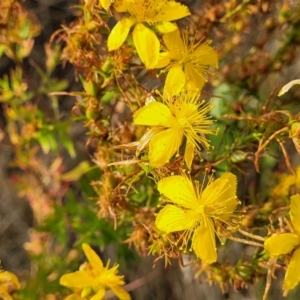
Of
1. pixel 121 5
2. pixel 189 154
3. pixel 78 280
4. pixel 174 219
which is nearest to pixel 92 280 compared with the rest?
pixel 78 280

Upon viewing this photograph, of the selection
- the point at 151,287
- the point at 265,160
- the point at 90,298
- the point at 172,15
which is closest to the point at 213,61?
the point at 172,15

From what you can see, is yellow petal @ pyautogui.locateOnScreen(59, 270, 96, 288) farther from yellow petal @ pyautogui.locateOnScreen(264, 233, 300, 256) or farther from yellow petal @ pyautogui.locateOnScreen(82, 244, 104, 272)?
yellow petal @ pyautogui.locateOnScreen(264, 233, 300, 256)

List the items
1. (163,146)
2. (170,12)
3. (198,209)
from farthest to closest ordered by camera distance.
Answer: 1. (170,12)
2. (198,209)
3. (163,146)

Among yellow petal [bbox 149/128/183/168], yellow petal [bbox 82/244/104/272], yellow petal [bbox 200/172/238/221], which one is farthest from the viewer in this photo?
yellow petal [bbox 82/244/104/272]

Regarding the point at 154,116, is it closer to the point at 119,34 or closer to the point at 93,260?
the point at 119,34

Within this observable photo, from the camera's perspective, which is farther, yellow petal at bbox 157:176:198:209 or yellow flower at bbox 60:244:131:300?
yellow flower at bbox 60:244:131:300

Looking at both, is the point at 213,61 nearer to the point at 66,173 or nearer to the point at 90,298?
the point at 90,298

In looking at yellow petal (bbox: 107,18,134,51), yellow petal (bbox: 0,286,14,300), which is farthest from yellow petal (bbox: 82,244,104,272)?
Result: yellow petal (bbox: 107,18,134,51)
